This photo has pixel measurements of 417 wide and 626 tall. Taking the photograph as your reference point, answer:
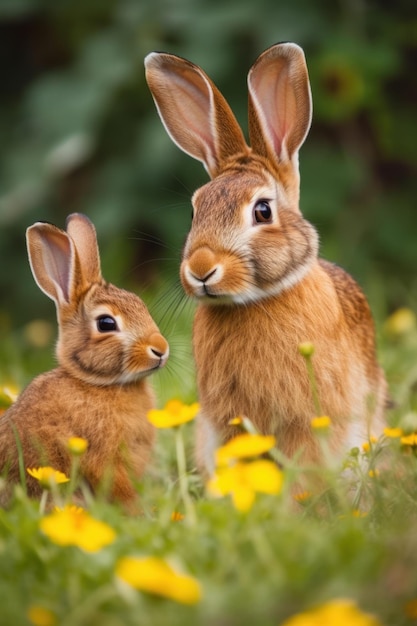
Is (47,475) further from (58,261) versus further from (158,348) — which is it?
(58,261)

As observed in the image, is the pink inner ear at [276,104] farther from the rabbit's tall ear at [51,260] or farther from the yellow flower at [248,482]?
the yellow flower at [248,482]

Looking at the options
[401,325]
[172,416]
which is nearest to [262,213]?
[172,416]

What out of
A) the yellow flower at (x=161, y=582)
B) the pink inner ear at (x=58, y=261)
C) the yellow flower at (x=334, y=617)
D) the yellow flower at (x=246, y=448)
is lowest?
the yellow flower at (x=334, y=617)

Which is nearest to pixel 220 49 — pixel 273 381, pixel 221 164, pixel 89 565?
pixel 221 164

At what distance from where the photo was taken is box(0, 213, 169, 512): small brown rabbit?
11.1 feet

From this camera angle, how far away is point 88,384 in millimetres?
3529

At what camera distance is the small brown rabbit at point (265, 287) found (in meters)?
3.32

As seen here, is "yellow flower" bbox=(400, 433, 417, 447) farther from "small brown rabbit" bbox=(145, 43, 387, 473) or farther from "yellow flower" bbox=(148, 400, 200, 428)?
"yellow flower" bbox=(148, 400, 200, 428)

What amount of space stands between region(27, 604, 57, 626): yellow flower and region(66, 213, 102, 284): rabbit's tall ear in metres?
1.69

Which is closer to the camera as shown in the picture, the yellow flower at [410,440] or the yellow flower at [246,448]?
the yellow flower at [246,448]

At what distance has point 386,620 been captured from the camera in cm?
209

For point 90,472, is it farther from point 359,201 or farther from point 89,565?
point 359,201

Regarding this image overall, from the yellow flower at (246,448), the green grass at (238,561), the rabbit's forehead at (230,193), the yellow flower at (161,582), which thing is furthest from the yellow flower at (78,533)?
the rabbit's forehead at (230,193)

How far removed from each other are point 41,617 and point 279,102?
2249 millimetres
